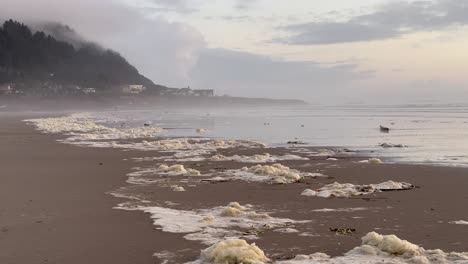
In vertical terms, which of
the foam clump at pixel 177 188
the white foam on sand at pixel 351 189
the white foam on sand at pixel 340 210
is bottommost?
the foam clump at pixel 177 188

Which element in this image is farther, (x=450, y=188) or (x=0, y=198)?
(x=450, y=188)

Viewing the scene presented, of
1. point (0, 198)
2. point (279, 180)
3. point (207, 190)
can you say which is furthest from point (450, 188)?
point (0, 198)

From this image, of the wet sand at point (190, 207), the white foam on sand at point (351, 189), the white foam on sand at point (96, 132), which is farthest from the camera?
the white foam on sand at point (96, 132)

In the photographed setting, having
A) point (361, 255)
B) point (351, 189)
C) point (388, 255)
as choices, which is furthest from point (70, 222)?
point (351, 189)

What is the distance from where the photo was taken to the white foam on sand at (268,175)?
1698 cm

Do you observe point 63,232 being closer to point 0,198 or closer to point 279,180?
point 0,198

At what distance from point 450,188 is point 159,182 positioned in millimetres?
8816

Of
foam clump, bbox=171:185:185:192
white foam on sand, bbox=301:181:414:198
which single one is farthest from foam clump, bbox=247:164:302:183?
foam clump, bbox=171:185:185:192

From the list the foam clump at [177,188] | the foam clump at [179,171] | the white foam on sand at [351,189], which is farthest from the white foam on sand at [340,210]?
the foam clump at [179,171]

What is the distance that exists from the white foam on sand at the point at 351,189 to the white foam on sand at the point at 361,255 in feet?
17.7

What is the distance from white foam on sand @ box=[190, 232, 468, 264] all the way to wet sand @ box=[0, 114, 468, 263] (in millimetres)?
450

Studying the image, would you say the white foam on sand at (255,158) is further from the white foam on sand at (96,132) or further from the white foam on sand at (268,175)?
the white foam on sand at (96,132)

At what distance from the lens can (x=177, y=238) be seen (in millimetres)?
9977

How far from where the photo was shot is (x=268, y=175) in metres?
17.8
